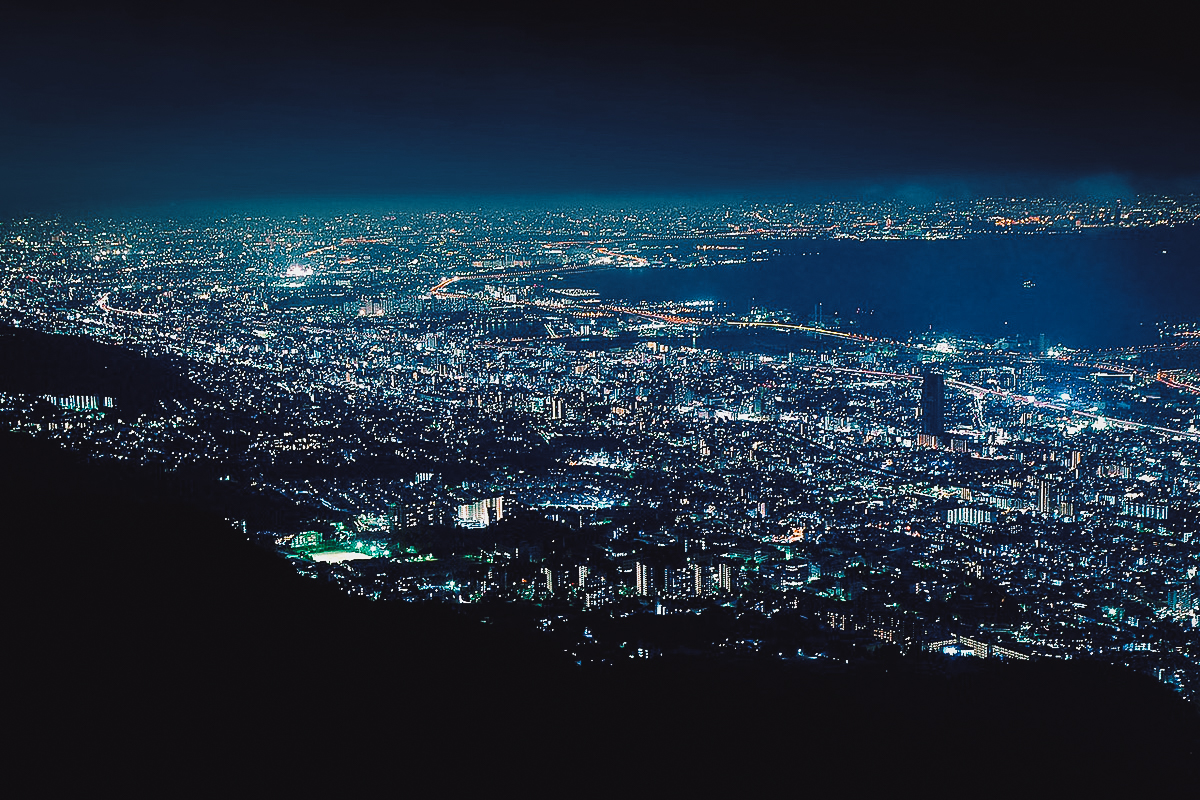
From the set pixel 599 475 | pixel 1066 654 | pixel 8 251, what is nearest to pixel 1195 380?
pixel 599 475

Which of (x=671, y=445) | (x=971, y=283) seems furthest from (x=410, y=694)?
(x=971, y=283)

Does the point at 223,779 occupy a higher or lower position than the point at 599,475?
higher

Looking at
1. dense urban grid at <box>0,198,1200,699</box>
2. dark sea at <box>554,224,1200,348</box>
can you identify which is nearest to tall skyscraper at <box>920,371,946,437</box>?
dense urban grid at <box>0,198,1200,699</box>

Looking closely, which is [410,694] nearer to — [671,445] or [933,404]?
[671,445]

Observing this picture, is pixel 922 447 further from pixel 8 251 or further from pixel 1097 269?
pixel 8 251

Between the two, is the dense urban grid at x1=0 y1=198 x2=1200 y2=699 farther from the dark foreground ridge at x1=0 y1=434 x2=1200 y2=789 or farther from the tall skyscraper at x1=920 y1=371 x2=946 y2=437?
the dark foreground ridge at x1=0 y1=434 x2=1200 y2=789
